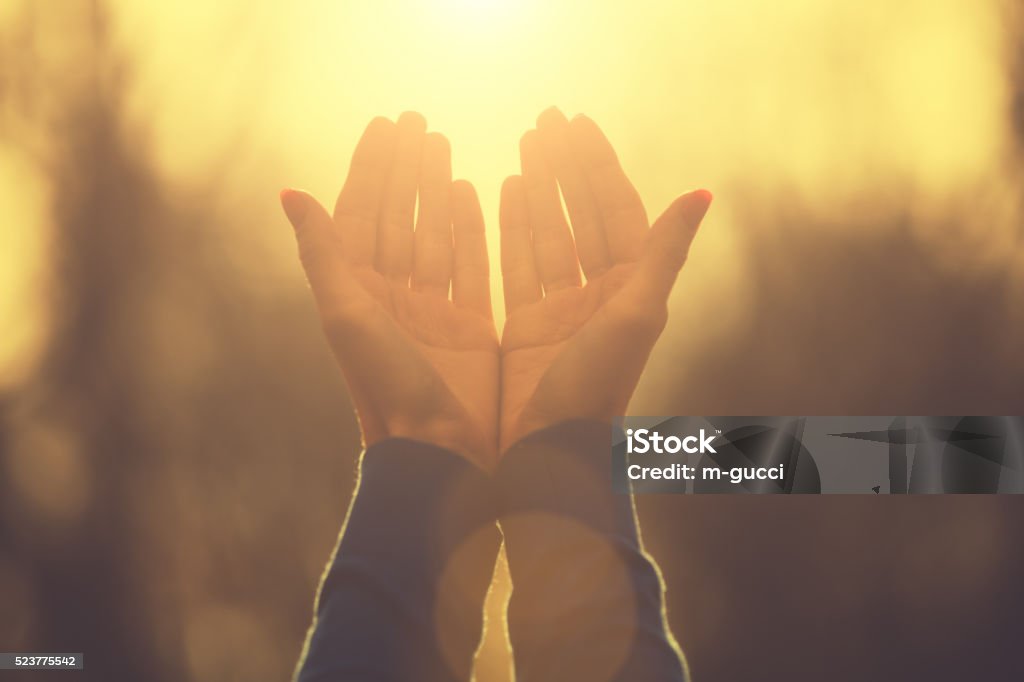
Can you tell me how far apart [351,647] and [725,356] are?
2.02 metres

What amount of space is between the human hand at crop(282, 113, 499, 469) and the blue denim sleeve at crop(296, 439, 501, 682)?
0.06m

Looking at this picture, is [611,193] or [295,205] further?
[611,193]

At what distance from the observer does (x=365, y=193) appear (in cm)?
104

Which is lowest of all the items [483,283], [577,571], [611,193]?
[577,571]

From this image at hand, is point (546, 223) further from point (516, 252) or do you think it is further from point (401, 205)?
point (401, 205)

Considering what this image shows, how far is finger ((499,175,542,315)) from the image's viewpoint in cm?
108

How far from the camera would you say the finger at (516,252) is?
3.53 ft

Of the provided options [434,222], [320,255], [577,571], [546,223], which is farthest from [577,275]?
[577,571]

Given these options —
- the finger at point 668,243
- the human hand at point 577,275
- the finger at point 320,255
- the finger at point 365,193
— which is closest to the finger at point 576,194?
the human hand at point 577,275

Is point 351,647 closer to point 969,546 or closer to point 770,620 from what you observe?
point 770,620

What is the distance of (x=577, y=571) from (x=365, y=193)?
0.61 m

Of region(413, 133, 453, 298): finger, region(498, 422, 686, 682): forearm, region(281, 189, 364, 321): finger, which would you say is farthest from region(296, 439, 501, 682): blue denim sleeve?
region(413, 133, 453, 298): finger

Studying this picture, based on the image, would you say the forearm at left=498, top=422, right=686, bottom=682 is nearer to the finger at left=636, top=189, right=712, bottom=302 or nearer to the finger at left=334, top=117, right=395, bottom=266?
the finger at left=636, top=189, right=712, bottom=302

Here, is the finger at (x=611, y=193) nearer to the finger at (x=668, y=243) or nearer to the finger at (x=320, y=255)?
the finger at (x=668, y=243)
